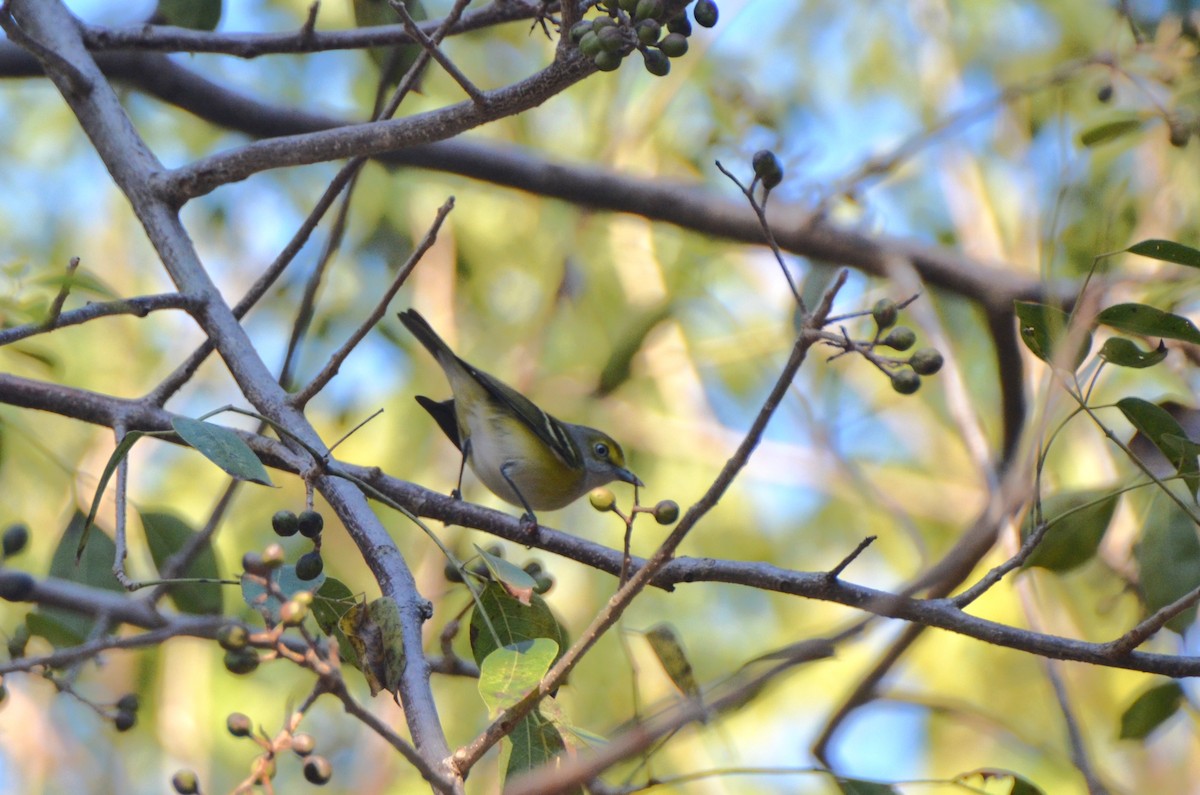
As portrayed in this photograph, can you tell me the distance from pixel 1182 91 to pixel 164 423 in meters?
3.36

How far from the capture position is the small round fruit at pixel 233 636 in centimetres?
151

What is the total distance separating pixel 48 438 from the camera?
703 cm

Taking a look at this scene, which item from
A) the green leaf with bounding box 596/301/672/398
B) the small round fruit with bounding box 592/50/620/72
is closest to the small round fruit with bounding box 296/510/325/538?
the small round fruit with bounding box 592/50/620/72

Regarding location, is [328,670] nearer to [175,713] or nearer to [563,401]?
[563,401]

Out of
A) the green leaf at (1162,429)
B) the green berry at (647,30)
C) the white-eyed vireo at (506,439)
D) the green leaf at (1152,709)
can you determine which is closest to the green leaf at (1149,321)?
the green leaf at (1162,429)

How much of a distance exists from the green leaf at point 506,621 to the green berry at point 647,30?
1.06m

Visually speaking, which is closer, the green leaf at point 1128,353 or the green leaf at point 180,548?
the green leaf at point 1128,353

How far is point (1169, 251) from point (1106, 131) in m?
1.58

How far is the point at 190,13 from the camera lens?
10.9 ft

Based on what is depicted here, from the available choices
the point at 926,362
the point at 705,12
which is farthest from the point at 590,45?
the point at 926,362

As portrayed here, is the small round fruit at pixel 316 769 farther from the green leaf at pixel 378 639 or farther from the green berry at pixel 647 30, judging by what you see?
the green berry at pixel 647 30

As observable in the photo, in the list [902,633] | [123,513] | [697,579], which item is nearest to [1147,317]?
[902,633]

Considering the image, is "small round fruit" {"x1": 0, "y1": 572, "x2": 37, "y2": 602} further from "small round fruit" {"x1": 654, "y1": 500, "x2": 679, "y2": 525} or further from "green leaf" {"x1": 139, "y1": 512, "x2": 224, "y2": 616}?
"green leaf" {"x1": 139, "y1": 512, "x2": 224, "y2": 616}

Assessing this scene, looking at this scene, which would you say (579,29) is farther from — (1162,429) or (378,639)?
(1162,429)
